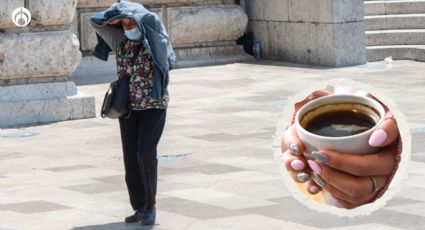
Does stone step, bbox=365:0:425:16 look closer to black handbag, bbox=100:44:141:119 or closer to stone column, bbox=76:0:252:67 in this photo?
stone column, bbox=76:0:252:67

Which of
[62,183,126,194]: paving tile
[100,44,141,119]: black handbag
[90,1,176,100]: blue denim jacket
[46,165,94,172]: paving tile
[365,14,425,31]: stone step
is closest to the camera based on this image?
[90,1,176,100]: blue denim jacket

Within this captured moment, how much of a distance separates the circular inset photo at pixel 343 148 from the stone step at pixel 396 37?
1454cm

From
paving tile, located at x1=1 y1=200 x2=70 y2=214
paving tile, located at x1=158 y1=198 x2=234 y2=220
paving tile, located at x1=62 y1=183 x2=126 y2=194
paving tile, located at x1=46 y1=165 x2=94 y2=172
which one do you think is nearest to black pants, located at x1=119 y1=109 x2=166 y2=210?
paving tile, located at x1=158 y1=198 x2=234 y2=220

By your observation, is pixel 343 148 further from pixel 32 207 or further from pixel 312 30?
pixel 312 30

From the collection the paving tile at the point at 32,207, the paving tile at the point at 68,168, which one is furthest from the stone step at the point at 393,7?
the paving tile at the point at 32,207

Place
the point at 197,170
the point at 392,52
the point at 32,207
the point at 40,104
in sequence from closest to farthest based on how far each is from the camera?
the point at 32,207
the point at 197,170
the point at 40,104
the point at 392,52

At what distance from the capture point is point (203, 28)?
15.5m

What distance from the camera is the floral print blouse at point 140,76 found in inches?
218

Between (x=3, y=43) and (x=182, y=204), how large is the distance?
491 cm

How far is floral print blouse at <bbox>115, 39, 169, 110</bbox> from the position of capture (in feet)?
18.2

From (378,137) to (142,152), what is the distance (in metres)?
4.36

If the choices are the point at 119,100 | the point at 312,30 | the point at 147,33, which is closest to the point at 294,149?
the point at 147,33

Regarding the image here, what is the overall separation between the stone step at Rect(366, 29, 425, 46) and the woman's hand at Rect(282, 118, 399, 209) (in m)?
14.6

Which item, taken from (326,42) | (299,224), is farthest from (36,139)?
(326,42)
